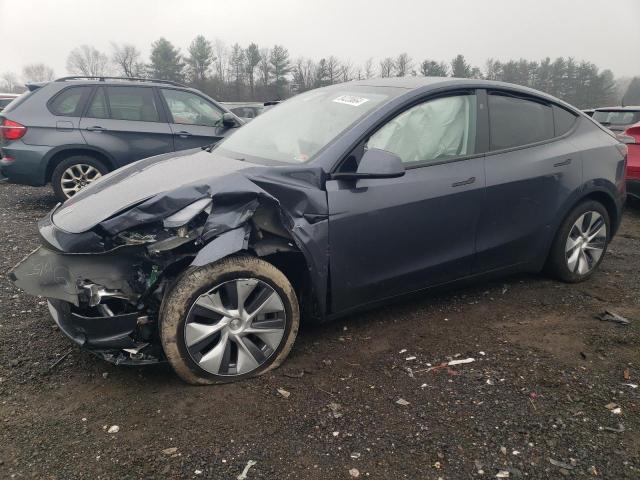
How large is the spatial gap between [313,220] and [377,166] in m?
0.49

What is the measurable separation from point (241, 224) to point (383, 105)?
124 cm

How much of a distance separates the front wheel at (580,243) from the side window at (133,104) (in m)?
5.45

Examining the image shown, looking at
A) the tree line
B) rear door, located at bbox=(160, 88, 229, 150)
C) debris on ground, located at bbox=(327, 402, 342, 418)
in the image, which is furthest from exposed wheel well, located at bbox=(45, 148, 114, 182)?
the tree line

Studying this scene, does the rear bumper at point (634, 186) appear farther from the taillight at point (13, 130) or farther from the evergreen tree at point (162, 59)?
the evergreen tree at point (162, 59)

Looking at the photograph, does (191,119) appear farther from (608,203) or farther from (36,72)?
(36,72)

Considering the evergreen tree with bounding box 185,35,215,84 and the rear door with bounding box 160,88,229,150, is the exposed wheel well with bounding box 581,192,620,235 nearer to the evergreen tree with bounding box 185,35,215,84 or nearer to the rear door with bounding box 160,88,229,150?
the rear door with bounding box 160,88,229,150

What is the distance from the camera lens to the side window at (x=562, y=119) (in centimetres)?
388

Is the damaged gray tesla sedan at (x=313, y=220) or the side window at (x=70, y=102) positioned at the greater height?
the side window at (x=70, y=102)

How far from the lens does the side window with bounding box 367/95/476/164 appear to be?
3141 millimetres

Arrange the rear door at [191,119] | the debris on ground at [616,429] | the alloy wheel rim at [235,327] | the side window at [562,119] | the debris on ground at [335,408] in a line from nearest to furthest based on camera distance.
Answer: the debris on ground at [616,429] → the debris on ground at [335,408] → the alloy wheel rim at [235,327] → the side window at [562,119] → the rear door at [191,119]

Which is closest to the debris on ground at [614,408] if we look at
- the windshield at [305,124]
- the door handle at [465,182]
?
the door handle at [465,182]

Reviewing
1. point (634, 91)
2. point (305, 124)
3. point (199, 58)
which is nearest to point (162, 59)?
point (199, 58)

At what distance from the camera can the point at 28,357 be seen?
2918 millimetres

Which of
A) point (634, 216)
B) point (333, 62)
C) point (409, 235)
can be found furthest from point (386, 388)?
point (333, 62)
